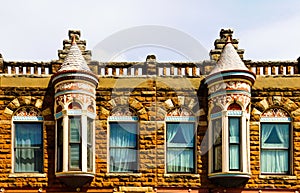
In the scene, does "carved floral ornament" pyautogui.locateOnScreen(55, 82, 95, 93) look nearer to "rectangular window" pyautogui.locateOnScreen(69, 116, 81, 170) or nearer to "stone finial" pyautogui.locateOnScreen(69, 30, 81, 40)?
"rectangular window" pyautogui.locateOnScreen(69, 116, 81, 170)

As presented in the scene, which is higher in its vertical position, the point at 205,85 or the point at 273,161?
the point at 205,85

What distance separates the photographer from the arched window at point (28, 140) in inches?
916

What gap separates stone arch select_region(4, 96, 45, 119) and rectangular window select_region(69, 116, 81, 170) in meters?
1.28

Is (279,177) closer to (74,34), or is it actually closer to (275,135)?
(275,135)

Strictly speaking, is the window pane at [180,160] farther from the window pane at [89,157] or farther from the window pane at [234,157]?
the window pane at [89,157]

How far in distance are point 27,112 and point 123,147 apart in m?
3.56

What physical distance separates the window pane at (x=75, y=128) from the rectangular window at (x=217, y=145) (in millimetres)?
4632

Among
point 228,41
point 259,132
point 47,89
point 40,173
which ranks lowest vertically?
point 40,173

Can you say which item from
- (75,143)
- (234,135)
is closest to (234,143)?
(234,135)

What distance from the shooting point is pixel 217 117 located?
2305cm

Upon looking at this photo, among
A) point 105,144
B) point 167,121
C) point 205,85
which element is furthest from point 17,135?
point 205,85

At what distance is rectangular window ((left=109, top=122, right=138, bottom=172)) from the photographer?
921 inches

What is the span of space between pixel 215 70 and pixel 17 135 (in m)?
7.23

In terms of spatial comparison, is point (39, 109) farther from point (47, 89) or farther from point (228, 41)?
point (228, 41)
